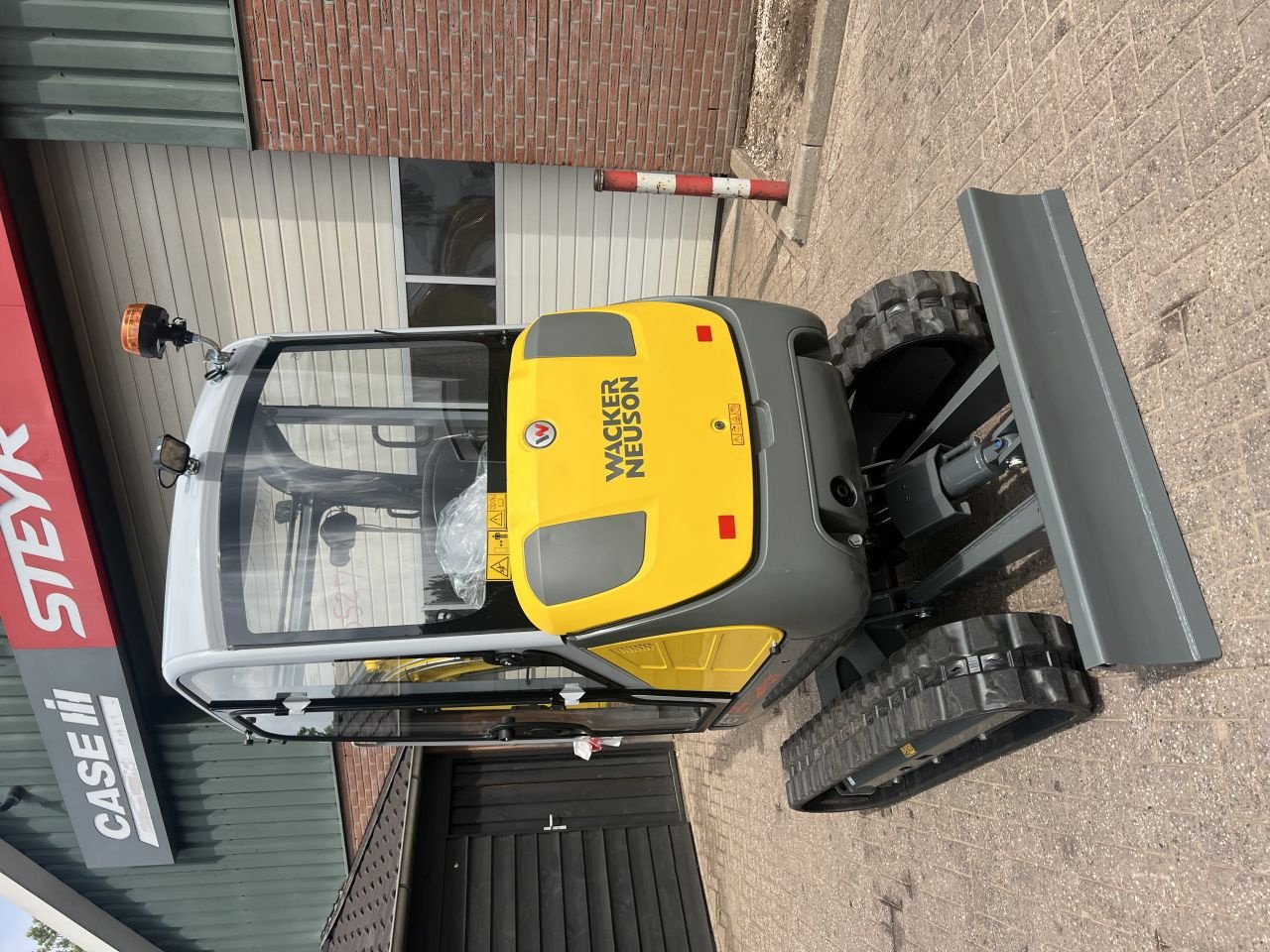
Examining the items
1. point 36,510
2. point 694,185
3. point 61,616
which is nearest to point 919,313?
point 694,185

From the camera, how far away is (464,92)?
20.4 feet

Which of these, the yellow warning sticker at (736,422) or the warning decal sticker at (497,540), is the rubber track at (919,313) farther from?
the warning decal sticker at (497,540)

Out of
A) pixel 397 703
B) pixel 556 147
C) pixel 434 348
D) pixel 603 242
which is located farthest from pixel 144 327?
pixel 603 242

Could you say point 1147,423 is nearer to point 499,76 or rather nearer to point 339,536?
point 339,536

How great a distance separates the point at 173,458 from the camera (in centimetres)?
312

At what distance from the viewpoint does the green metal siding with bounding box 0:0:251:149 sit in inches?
217

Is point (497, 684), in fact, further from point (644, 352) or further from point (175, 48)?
point (175, 48)

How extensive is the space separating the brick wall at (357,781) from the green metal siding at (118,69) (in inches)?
221

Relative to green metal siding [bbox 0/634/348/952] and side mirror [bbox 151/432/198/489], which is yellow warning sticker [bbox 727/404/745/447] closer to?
side mirror [bbox 151/432/198/489]

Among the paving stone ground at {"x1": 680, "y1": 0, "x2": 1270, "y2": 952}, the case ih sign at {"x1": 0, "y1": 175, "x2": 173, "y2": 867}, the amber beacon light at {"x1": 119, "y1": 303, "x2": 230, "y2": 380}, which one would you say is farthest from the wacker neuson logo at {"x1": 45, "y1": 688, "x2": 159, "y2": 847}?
the paving stone ground at {"x1": 680, "y1": 0, "x2": 1270, "y2": 952}

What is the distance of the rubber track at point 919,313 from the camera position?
3.38m

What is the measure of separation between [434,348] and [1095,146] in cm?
300

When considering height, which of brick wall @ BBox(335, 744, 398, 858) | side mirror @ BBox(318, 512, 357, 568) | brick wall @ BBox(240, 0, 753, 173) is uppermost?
brick wall @ BBox(240, 0, 753, 173)

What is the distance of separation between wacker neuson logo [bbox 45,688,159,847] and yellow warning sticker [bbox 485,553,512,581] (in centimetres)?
560
